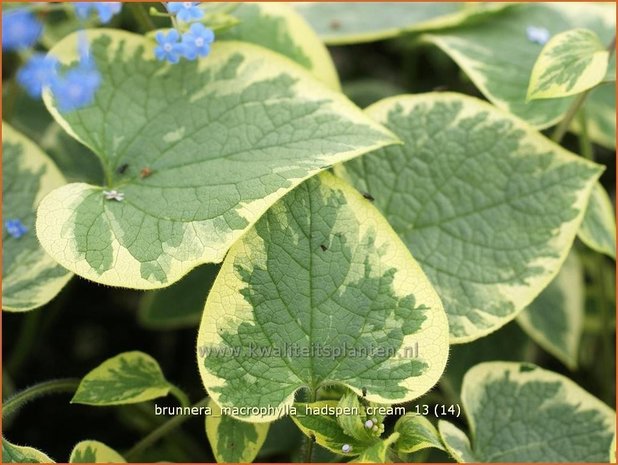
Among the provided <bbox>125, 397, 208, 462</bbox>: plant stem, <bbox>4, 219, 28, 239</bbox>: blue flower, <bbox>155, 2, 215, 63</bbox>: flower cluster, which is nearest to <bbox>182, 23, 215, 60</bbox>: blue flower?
<bbox>155, 2, 215, 63</bbox>: flower cluster

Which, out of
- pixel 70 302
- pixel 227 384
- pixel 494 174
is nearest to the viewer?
pixel 227 384

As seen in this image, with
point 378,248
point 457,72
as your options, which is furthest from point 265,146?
point 457,72

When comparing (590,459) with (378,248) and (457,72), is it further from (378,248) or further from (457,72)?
(457,72)

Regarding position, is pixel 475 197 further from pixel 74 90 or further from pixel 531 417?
pixel 74 90

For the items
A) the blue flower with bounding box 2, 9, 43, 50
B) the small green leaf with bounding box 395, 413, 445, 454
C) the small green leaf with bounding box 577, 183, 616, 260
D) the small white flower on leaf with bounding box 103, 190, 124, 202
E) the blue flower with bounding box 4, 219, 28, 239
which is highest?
the blue flower with bounding box 2, 9, 43, 50

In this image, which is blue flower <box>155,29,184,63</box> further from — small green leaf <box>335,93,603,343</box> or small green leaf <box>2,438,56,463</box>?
small green leaf <box>2,438,56,463</box>

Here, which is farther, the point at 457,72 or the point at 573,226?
the point at 457,72

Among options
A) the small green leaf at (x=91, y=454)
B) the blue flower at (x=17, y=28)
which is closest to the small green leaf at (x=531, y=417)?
the small green leaf at (x=91, y=454)
